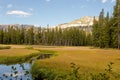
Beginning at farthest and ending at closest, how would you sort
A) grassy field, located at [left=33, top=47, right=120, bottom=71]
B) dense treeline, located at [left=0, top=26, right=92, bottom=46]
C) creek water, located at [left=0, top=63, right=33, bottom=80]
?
dense treeline, located at [left=0, top=26, right=92, bottom=46] → grassy field, located at [left=33, top=47, right=120, bottom=71] → creek water, located at [left=0, top=63, right=33, bottom=80]

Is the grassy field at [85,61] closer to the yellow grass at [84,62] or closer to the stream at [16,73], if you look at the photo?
the yellow grass at [84,62]

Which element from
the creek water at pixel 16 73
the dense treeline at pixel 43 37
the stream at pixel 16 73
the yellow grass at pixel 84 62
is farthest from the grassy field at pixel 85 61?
the dense treeline at pixel 43 37

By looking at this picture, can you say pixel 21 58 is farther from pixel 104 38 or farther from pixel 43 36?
pixel 43 36

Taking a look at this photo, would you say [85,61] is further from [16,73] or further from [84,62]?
[16,73]

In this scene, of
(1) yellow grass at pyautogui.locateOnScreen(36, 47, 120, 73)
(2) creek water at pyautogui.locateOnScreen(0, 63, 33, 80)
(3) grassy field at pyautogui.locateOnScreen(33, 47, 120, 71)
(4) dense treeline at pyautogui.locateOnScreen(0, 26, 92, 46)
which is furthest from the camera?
(4) dense treeline at pyautogui.locateOnScreen(0, 26, 92, 46)

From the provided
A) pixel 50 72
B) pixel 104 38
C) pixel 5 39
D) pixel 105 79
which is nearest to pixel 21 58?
pixel 50 72

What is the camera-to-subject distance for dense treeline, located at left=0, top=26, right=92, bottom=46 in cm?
17525

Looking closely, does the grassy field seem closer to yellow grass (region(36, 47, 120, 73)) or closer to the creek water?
yellow grass (region(36, 47, 120, 73))

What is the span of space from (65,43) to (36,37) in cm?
2378

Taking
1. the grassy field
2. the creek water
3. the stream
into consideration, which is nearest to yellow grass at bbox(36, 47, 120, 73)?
the grassy field

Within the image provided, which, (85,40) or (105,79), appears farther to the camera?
(85,40)

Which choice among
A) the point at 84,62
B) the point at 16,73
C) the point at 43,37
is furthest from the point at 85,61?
the point at 43,37

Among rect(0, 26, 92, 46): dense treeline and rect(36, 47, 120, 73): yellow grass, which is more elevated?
rect(0, 26, 92, 46): dense treeline

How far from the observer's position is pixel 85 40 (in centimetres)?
18500
